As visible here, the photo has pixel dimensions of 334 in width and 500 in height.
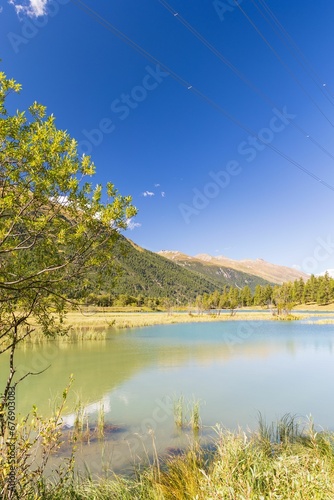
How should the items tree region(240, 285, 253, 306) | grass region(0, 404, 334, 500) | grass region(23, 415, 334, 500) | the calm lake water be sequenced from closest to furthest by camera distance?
grass region(0, 404, 334, 500) → grass region(23, 415, 334, 500) → the calm lake water → tree region(240, 285, 253, 306)

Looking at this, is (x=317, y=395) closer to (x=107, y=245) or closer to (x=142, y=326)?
(x=107, y=245)

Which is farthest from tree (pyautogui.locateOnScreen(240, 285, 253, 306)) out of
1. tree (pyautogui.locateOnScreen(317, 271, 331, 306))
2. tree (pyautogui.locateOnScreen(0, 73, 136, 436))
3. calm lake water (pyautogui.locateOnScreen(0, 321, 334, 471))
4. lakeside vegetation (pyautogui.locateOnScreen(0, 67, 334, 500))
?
tree (pyautogui.locateOnScreen(0, 73, 136, 436))

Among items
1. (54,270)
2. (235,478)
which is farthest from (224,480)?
(54,270)

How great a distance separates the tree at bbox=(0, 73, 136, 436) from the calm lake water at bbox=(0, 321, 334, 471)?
19.2ft

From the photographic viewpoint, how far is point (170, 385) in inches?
710

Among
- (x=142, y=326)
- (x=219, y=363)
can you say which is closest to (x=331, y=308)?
(x=142, y=326)

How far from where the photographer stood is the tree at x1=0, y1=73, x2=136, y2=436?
13.3ft

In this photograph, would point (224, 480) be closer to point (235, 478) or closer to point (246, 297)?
point (235, 478)

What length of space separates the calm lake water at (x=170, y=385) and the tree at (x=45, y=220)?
586 cm

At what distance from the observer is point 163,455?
936cm

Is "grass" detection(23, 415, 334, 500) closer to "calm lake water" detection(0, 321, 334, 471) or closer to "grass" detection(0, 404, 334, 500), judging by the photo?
"grass" detection(0, 404, 334, 500)

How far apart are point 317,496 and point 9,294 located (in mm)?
4503

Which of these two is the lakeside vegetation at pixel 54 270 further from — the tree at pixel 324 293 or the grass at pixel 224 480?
the tree at pixel 324 293

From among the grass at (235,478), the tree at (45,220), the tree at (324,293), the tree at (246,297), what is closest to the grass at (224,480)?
the grass at (235,478)
